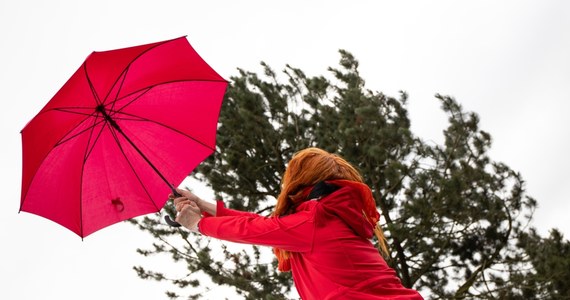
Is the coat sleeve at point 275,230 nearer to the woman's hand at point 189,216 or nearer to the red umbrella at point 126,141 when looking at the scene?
the woman's hand at point 189,216

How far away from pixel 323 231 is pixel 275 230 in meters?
0.19

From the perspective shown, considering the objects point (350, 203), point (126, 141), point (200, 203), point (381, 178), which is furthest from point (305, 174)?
point (381, 178)

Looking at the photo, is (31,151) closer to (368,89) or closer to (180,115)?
(180,115)

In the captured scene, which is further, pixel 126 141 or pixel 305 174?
pixel 126 141

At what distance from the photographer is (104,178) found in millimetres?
3277

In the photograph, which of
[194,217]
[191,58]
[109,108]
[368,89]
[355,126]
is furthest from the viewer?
[368,89]

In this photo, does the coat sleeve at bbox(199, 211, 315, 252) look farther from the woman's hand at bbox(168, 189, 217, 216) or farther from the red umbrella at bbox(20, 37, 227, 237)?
the red umbrella at bbox(20, 37, 227, 237)

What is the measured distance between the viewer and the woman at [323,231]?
2.36 m

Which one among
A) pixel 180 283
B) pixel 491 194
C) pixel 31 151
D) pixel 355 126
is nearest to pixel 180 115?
pixel 31 151

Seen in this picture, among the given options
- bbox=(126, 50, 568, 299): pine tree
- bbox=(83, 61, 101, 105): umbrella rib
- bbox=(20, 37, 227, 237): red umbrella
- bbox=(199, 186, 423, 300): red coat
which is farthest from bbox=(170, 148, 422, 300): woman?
bbox=(126, 50, 568, 299): pine tree

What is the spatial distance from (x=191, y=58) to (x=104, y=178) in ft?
2.61

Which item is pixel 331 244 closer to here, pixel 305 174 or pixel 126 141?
pixel 305 174

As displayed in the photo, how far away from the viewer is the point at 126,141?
3.25m

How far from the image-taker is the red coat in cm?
236
